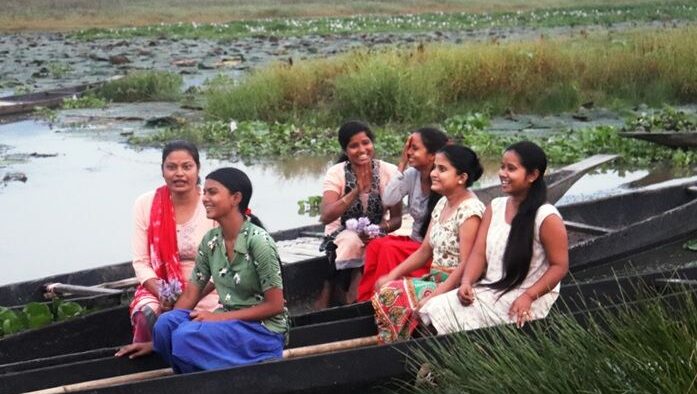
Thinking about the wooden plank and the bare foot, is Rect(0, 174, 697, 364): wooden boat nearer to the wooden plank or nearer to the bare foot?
the wooden plank

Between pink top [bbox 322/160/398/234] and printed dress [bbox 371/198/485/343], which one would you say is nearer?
printed dress [bbox 371/198/485/343]

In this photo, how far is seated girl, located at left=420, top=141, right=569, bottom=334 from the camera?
5.29 metres

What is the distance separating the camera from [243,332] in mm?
5027

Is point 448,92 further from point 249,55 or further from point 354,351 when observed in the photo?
point 249,55

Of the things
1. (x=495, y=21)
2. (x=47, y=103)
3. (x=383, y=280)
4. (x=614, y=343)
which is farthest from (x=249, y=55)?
(x=614, y=343)

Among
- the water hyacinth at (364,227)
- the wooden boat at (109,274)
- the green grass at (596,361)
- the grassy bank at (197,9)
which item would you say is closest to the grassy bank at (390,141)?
the wooden boat at (109,274)

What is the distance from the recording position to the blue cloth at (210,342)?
196 inches

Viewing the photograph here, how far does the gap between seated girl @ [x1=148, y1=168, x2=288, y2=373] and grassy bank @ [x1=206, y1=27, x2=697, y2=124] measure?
32.9 feet

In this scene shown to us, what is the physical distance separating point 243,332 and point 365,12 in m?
45.7

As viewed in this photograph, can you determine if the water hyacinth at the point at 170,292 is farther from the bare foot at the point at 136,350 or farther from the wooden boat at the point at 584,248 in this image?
the wooden boat at the point at 584,248

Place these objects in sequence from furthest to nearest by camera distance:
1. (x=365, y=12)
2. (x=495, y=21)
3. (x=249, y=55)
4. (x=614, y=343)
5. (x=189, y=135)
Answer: (x=365, y=12), (x=495, y=21), (x=249, y=55), (x=189, y=135), (x=614, y=343)

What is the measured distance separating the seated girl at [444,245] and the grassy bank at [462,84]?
9375 mm

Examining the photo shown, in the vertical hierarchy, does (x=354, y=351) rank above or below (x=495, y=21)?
above

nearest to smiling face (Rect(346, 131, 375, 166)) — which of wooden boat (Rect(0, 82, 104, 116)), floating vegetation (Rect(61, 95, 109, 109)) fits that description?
wooden boat (Rect(0, 82, 104, 116))
